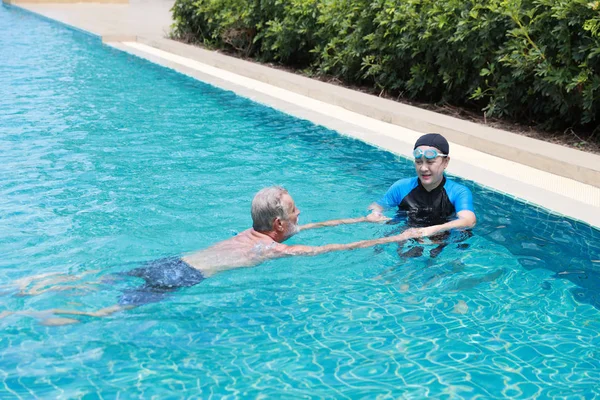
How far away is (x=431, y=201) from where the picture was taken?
6.19m

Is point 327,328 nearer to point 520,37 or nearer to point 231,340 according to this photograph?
point 231,340

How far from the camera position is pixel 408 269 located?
18.9 feet

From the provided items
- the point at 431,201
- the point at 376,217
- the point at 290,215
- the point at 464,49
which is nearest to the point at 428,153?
the point at 431,201

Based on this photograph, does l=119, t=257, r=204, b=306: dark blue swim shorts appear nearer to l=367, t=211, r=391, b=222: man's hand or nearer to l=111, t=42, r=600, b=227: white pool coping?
l=367, t=211, r=391, b=222: man's hand

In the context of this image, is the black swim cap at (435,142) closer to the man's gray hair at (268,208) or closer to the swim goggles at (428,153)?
the swim goggles at (428,153)

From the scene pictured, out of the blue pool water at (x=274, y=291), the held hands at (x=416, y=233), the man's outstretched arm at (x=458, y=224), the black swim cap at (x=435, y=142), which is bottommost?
the blue pool water at (x=274, y=291)

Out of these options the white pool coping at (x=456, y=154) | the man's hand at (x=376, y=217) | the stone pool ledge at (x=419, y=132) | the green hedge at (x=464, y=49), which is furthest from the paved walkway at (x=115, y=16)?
the man's hand at (x=376, y=217)

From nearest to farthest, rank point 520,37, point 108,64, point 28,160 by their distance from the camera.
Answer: point 28,160 → point 520,37 → point 108,64

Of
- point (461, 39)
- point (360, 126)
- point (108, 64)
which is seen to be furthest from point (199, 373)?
point (108, 64)

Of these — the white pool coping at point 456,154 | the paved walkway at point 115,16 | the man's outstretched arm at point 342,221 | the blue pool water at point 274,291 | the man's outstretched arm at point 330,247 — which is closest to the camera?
the blue pool water at point 274,291

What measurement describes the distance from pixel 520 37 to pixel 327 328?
5858mm

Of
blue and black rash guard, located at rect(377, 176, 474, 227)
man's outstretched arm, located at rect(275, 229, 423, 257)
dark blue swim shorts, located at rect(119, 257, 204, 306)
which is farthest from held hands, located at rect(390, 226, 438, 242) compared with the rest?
dark blue swim shorts, located at rect(119, 257, 204, 306)

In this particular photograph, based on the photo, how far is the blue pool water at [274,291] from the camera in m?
4.29

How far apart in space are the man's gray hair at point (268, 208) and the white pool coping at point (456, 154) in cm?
269
